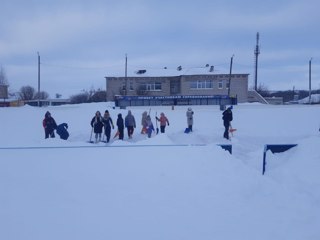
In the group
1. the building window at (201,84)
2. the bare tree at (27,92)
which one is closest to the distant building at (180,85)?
the building window at (201,84)

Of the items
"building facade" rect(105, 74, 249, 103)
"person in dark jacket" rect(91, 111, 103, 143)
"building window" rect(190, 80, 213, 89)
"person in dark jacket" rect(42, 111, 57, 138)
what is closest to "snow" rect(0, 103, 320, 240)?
"person in dark jacket" rect(91, 111, 103, 143)

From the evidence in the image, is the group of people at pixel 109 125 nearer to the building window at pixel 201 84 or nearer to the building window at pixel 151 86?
the building window at pixel 201 84

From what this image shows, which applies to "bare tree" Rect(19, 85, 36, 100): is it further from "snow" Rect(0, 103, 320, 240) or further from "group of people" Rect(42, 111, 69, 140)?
"snow" Rect(0, 103, 320, 240)

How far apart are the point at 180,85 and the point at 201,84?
310 centimetres

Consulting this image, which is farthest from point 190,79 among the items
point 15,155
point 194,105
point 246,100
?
point 15,155

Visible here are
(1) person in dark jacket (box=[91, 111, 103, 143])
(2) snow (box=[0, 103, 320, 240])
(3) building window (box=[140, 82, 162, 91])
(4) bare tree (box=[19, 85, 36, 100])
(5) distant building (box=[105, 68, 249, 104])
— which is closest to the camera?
(2) snow (box=[0, 103, 320, 240])

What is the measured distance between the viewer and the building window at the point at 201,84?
5266cm

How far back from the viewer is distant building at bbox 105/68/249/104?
5253 cm

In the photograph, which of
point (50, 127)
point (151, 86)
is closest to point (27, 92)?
point (151, 86)

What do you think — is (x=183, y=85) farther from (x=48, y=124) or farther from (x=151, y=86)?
(x=48, y=124)

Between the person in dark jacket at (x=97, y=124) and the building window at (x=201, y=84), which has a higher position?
the building window at (x=201, y=84)

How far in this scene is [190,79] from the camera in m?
52.7

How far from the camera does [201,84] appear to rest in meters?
52.9

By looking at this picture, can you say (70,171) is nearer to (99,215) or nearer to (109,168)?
(109,168)
